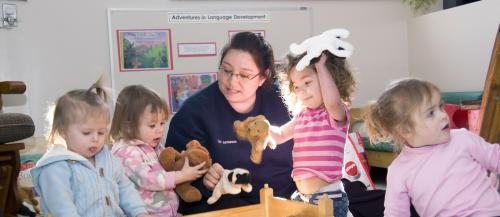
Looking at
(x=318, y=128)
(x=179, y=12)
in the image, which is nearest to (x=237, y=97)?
(x=318, y=128)

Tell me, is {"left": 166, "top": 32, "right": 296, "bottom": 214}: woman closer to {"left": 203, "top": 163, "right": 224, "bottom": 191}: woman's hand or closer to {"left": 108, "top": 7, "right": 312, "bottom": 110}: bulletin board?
{"left": 203, "top": 163, "right": 224, "bottom": 191}: woman's hand

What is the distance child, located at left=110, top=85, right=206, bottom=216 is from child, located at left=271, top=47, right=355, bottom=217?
1.35 feet

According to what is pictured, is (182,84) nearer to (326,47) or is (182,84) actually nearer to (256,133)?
(256,133)

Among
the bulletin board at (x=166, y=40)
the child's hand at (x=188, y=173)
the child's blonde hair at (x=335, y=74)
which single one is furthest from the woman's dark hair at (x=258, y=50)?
the bulletin board at (x=166, y=40)

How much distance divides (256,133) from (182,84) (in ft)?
4.13

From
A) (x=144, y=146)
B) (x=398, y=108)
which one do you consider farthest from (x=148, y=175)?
(x=398, y=108)

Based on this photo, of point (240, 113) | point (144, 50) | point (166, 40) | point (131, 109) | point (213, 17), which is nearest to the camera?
point (131, 109)

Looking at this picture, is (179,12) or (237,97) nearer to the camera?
(237,97)

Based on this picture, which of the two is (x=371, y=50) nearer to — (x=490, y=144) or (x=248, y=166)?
(x=248, y=166)

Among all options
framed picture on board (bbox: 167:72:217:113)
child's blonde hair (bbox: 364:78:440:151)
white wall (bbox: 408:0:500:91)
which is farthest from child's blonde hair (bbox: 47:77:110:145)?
white wall (bbox: 408:0:500:91)

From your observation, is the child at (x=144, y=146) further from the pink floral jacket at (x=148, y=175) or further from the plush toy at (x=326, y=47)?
the plush toy at (x=326, y=47)

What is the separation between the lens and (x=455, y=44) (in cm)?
376

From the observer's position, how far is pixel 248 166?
2.14 meters

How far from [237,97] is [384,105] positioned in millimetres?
633
